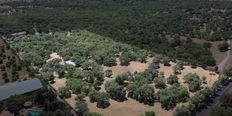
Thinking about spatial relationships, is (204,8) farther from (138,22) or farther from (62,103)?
(62,103)

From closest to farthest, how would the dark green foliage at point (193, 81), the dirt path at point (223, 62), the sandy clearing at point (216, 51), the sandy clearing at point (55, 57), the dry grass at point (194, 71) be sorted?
the dark green foliage at point (193, 81) → the dry grass at point (194, 71) → the dirt path at point (223, 62) → the sandy clearing at point (55, 57) → the sandy clearing at point (216, 51)

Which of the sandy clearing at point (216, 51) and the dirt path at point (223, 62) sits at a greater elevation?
the sandy clearing at point (216, 51)

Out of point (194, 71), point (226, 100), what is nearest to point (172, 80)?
point (194, 71)

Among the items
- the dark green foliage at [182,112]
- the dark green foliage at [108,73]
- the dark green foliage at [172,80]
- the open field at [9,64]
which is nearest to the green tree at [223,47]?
the dark green foliage at [172,80]

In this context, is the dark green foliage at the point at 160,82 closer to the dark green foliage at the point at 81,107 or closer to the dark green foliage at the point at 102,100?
the dark green foliage at the point at 102,100

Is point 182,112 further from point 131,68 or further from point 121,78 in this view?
point 131,68

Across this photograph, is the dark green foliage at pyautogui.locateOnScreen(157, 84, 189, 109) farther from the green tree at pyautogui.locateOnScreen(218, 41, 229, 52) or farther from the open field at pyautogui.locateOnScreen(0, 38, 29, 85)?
the green tree at pyautogui.locateOnScreen(218, 41, 229, 52)

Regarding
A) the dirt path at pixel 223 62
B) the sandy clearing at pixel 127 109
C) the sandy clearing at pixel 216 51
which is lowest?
the sandy clearing at pixel 127 109

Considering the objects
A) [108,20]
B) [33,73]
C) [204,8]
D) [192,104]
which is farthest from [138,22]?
[192,104]
